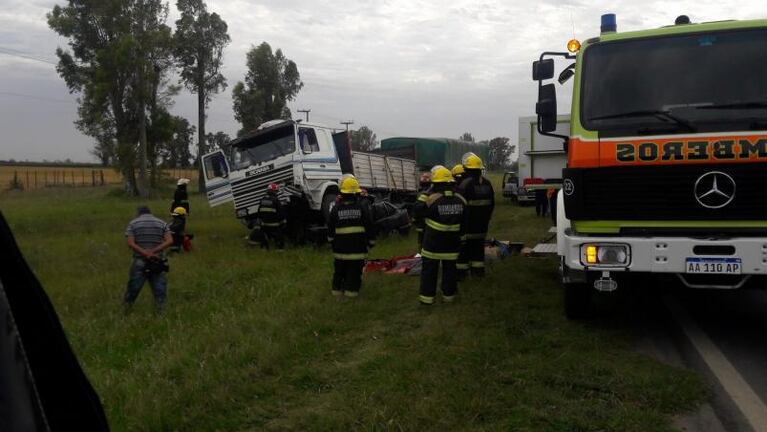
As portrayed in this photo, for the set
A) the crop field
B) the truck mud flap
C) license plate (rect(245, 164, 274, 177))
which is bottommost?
the truck mud flap

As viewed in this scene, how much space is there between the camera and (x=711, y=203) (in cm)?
501

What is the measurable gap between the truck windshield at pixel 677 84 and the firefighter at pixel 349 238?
3444mm

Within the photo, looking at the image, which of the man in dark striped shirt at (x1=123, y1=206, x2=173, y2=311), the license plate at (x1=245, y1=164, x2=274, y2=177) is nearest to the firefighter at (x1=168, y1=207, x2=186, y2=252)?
the license plate at (x1=245, y1=164, x2=274, y2=177)

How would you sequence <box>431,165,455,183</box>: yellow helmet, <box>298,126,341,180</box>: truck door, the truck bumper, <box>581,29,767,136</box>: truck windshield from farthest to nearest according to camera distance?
<box>298,126,341,180</box>: truck door < <box>431,165,455,183</box>: yellow helmet < <box>581,29,767,136</box>: truck windshield < the truck bumper

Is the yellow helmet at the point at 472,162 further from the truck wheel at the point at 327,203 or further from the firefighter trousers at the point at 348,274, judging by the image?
the truck wheel at the point at 327,203

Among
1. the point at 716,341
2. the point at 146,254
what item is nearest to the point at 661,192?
the point at 716,341

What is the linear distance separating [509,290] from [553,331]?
73.7 inches

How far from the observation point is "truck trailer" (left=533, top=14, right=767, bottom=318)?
495cm

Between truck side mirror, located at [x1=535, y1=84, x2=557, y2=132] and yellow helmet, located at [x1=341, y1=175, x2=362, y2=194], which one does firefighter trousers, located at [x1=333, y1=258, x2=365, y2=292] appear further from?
truck side mirror, located at [x1=535, y1=84, x2=557, y2=132]

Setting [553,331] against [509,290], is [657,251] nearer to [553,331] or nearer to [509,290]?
[553,331]

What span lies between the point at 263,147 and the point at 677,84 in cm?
1014

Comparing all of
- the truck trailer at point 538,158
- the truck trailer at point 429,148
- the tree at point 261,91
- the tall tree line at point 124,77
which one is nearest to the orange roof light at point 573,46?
the truck trailer at point 538,158

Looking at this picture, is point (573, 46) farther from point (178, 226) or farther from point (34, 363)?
point (178, 226)

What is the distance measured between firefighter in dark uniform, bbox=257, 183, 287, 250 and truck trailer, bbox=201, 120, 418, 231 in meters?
0.34
